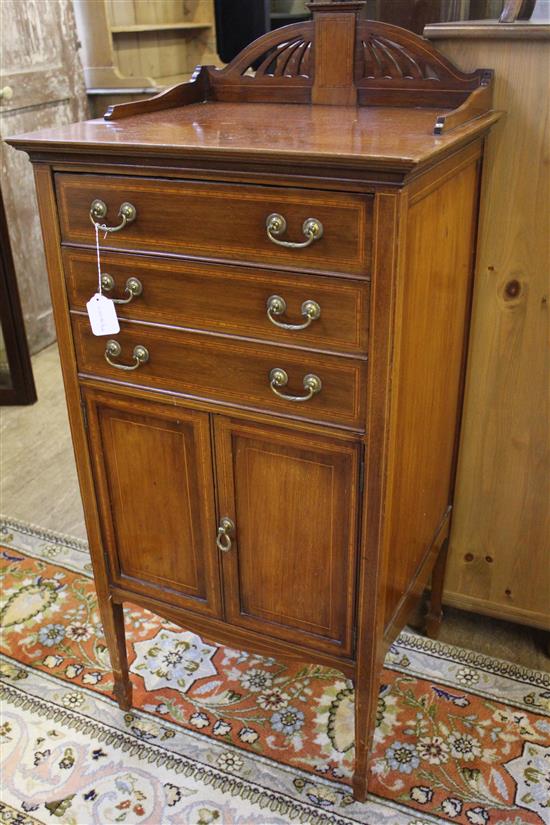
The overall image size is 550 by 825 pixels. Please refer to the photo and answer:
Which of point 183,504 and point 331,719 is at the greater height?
point 183,504

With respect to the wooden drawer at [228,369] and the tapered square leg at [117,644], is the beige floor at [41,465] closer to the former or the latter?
the tapered square leg at [117,644]

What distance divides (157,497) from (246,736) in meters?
0.52

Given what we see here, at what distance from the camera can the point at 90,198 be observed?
1164 millimetres

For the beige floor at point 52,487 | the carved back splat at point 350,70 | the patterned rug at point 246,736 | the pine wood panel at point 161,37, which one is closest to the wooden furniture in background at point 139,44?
the pine wood panel at point 161,37

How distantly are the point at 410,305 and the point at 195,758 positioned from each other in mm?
944

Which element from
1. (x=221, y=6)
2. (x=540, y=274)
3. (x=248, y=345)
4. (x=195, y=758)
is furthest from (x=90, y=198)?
(x=221, y=6)

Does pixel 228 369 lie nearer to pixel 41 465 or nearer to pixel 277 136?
pixel 277 136

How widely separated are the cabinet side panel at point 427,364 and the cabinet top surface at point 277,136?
9 centimetres

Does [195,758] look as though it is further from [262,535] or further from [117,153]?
[117,153]

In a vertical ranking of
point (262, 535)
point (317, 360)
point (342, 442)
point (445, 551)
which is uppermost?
point (317, 360)

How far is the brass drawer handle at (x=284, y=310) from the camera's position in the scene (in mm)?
1047

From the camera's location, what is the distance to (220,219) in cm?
107

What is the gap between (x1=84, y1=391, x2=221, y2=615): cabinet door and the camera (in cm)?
127

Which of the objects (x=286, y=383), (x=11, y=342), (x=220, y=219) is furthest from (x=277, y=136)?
(x=11, y=342)
